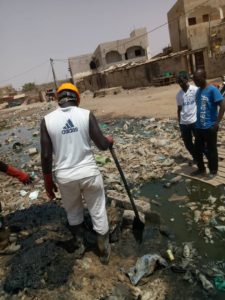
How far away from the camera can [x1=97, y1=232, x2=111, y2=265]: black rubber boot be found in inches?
130

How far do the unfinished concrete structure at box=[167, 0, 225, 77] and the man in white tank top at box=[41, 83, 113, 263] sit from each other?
67.7 feet

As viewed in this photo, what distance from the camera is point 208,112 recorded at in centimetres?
487

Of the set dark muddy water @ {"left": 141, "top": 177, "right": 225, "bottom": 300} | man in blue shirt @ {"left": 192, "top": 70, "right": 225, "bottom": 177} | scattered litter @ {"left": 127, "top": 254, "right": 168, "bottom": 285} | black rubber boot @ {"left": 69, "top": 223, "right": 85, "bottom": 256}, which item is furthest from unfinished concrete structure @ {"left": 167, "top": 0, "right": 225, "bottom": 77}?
black rubber boot @ {"left": 69, "top": 223, "right": 85, "bottom": 256}

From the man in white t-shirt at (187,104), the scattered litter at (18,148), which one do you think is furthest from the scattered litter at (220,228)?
the scattered litter at (18,148)

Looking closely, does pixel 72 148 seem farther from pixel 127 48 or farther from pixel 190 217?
pixel 127 48

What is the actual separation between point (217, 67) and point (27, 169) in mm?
17984

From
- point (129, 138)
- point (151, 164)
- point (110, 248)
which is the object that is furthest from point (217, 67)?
point (110, 248)

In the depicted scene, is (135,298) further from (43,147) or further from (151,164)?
(151,164)

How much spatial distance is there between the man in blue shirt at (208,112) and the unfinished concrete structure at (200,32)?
715 inches

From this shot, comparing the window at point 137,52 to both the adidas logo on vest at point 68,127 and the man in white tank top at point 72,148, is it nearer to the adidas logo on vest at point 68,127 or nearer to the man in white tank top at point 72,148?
the man in white tank top at point 72,148

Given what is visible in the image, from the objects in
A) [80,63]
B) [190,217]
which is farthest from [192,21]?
[190,217]

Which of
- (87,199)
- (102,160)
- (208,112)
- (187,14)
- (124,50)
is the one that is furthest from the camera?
(124,50)

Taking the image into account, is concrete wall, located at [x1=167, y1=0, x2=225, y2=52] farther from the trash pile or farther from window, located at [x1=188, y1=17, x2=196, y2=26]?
the trash pile

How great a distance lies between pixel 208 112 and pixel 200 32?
80.5ft
